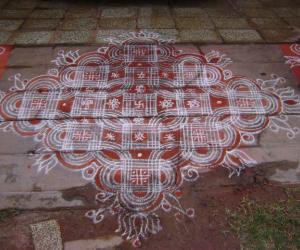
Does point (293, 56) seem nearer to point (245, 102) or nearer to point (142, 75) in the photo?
point (245, 102)

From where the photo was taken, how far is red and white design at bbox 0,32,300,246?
2.91 m

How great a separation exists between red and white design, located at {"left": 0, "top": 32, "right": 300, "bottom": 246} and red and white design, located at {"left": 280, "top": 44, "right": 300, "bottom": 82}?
35 centimetres

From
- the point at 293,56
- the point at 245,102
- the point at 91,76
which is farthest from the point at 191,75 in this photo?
the point at 293,56

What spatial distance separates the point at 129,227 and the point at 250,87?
2104mm

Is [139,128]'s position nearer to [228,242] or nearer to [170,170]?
[170,170]

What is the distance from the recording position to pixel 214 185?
2930 mm

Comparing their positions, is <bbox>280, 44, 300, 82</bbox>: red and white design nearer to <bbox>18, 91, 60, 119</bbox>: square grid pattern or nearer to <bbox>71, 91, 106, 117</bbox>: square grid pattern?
<bbox>71, 91, 106, 117</bbox>: square grid pattern

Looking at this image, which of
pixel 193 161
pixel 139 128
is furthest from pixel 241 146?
pixel 139 128

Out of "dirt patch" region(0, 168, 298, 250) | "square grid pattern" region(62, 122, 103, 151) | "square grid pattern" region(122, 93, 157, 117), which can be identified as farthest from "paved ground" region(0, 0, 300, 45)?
"dirt patch" region(0, 168, 298, 250)

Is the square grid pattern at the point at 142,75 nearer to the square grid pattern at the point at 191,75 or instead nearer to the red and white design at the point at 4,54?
the square grid pattern at the point at 191,75

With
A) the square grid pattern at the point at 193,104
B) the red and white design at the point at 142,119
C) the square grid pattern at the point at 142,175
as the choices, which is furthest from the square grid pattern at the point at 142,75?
the square grid pattern at the point at 142,175

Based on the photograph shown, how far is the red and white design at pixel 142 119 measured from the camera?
9.56 feet

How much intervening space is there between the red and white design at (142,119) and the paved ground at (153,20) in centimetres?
54

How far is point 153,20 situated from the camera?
5.16 meters
